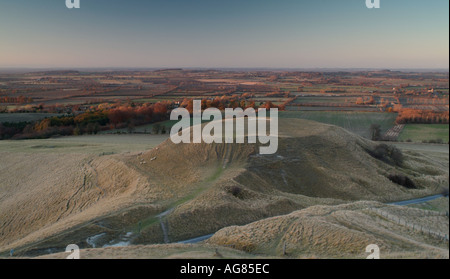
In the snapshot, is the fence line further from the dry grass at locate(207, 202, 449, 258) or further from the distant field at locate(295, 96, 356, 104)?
the distant field at locate(295, 96, 356, 104)

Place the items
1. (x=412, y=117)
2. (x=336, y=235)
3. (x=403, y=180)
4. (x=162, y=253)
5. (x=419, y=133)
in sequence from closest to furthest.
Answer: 1. (x=162, y=253)
2. (x=336, y=235)
3. (x=403, y=180)
4. (x=419, y=133)
5. (x=412, y=117)

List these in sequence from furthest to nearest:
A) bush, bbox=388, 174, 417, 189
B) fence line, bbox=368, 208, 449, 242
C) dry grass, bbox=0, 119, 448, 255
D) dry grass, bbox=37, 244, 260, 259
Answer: bush, bbox=388, 174, 417, 189, dry grass, bbox=0, 119, 448, 255, fence line, bbox=368, 208, 449, 242, dry grass, bbox=37, 244, 260, 259

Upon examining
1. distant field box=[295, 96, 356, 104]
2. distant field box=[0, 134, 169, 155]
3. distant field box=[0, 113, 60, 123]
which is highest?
distant field box=[295, 96, 356, 104]

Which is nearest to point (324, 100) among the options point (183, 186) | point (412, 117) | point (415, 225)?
point (412, 117)

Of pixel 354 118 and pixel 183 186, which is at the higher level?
pixel 354 118

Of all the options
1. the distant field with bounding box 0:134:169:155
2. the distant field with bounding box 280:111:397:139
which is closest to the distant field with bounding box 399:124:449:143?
the distant field with bounding box 280:111:397:139

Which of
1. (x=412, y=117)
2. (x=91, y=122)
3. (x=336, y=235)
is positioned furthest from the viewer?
(x=91, y=122)

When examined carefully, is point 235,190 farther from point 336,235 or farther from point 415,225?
point 415,225

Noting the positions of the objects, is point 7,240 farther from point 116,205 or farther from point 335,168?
point 335,168
